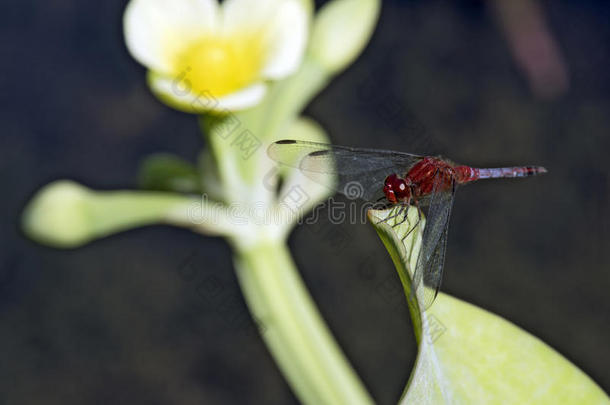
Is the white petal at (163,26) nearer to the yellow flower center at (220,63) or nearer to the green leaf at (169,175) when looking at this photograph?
the yellow flower center at (220,63)

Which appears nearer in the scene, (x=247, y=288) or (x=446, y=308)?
(x=446, y=308)

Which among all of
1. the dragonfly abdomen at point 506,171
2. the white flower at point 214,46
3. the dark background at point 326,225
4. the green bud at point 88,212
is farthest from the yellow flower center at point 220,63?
the dark background at point 326,225

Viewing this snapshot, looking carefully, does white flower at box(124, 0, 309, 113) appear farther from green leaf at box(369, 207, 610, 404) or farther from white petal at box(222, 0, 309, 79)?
green leaf at box(369, 207, 610, 404)

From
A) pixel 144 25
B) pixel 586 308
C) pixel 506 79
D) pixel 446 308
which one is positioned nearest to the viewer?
pixel 446 308

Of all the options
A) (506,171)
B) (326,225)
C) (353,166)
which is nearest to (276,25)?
(353,166)

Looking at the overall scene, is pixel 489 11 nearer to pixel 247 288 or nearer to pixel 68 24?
pixel 68 24

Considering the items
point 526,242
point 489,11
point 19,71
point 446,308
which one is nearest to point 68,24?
point 19,71
